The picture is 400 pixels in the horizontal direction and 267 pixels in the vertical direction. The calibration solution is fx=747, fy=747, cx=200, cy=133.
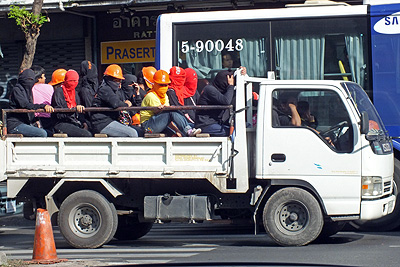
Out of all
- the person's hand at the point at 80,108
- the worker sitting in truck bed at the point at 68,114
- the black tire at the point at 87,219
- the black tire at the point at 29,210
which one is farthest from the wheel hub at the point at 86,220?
the person's hand at the point at 80,108

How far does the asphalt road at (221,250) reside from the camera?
8.30m

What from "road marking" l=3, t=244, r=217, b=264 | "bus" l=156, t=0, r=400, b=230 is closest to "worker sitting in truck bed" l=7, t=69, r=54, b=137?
"road marking" l=3, t=244, r=217, b=264

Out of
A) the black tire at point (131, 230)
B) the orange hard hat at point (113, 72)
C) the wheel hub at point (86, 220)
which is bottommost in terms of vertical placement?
the black tire at point (131, 230)

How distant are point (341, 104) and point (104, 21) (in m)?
11.9

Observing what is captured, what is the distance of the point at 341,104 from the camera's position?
31.0ft

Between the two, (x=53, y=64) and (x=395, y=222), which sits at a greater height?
(x=53, y=64)

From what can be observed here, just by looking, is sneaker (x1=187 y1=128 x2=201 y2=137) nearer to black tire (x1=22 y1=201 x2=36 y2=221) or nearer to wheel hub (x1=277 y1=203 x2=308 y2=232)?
wheel hub (x1=277 y1=203 x2=308 y2=232)

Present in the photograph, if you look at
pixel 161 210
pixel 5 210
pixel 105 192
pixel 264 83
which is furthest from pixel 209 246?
pixel 5 210

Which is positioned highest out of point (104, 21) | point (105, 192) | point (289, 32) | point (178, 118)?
point (104, 21)

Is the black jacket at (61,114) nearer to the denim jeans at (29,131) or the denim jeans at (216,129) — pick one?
the denim jeans at (29,131)

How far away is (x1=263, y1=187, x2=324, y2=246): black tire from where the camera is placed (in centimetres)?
933

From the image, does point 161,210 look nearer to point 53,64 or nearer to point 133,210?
point 133,210

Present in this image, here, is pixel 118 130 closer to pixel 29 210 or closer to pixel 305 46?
pixel 29 210

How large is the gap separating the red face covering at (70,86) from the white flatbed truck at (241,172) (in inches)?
30.9
